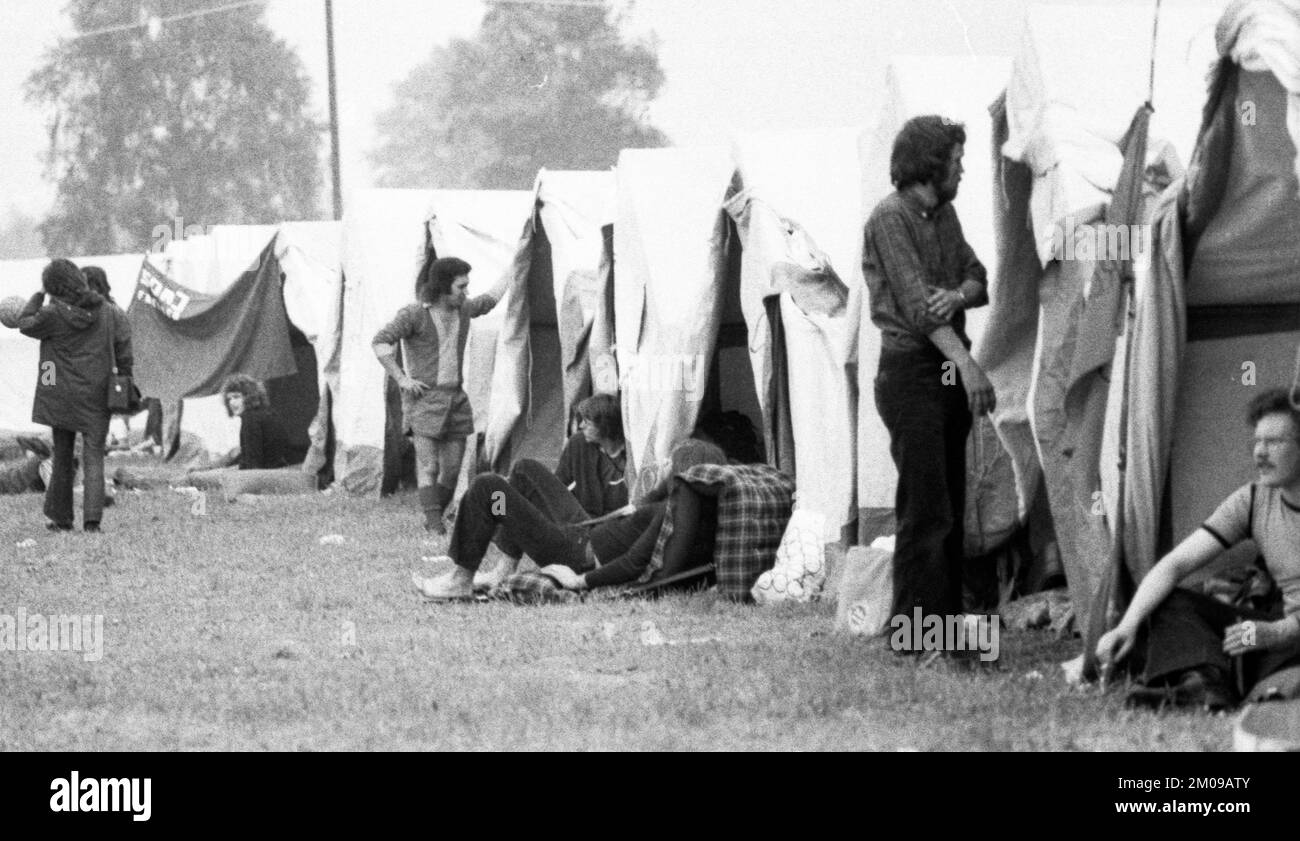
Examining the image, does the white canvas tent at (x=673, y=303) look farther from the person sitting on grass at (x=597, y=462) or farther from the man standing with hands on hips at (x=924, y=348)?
the man standing with hands on hips at (x=924, y=348)

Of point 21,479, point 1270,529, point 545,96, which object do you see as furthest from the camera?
point 545,96

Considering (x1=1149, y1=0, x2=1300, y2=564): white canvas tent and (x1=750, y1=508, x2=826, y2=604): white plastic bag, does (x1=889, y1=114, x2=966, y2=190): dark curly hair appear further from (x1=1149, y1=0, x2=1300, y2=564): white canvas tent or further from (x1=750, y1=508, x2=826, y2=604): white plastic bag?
(x1=750, y1=508, x2=826, y2=604): white plastic bag

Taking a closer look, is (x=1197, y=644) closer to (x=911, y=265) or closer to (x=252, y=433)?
(x=911, y=265)

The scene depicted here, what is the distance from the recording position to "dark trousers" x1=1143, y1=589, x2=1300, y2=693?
5734 millimetres

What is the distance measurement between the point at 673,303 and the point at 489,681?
4.77m

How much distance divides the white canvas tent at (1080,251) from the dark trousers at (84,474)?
7.07m

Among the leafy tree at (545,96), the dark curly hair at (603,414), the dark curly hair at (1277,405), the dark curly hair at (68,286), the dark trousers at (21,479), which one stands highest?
the leafy tree at (545,96)

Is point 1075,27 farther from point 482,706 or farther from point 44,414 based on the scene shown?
point 44,414

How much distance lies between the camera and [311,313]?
698 inches

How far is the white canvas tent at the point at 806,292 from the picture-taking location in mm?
9000

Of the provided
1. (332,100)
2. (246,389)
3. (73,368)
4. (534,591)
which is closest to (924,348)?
(534,591)

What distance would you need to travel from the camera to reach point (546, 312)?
13.8 meters

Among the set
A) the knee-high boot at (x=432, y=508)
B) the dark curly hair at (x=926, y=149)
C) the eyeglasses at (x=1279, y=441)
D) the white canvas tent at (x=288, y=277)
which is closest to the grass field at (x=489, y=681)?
the eyeglasses at (x=1279, y=441)

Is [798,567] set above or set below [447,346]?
below
